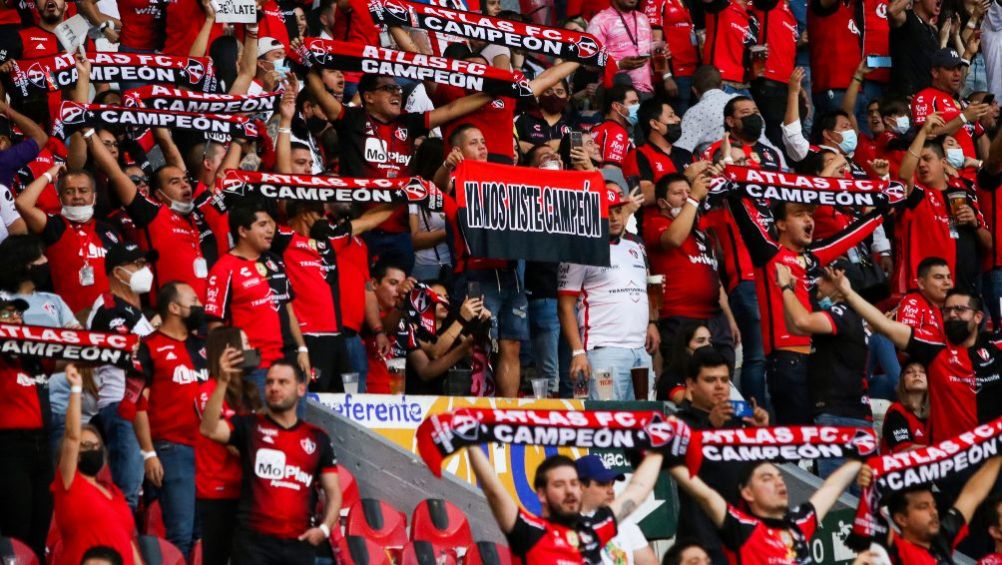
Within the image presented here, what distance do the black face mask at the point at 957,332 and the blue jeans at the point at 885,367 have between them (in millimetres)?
1982

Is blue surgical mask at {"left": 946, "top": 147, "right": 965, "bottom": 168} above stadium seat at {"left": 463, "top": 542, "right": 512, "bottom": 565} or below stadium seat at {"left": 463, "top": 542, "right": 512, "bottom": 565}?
above

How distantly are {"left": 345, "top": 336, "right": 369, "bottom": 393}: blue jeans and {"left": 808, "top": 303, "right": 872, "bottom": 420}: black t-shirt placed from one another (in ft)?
9.28

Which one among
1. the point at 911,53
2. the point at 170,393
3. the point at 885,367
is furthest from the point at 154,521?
the point at 911,53

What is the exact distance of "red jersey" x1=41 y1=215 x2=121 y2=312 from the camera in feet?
41.9

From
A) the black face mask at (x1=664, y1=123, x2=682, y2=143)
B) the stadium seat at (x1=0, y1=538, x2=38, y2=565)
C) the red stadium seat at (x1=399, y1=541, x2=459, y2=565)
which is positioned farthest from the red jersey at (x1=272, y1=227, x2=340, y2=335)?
the black face mask at (x1=664, y1=123, x2=682, y2=143)

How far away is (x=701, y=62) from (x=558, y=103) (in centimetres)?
257

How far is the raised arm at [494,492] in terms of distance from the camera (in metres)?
9.55

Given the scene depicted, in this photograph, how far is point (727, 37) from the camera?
17.3 metres

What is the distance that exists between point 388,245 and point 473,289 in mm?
942

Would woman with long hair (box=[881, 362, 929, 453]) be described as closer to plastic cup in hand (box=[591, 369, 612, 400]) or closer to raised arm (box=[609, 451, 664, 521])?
plastic cup in hand (box=[591, 369, 612, 400])

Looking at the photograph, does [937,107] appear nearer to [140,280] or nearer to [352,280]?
[352,280]

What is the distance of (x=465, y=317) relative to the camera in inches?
506

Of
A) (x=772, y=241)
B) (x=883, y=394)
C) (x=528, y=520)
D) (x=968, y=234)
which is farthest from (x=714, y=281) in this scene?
(x=528, y=520)

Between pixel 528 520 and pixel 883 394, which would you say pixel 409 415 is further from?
pixel 883 394
